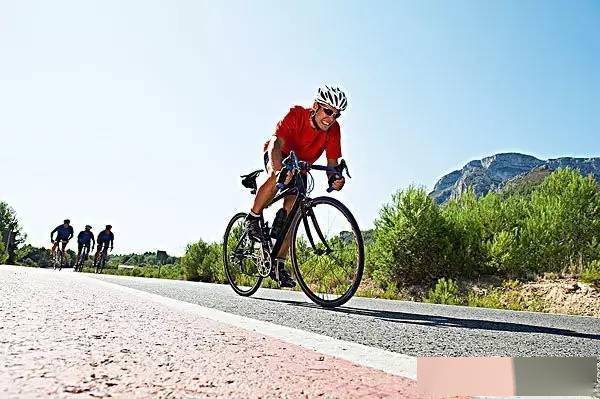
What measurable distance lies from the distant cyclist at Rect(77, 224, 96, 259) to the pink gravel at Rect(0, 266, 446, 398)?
1823 cm

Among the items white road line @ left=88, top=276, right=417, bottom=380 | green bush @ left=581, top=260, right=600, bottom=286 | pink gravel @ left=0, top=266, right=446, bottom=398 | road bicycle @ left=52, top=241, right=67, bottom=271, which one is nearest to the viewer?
pink gravel @ left=0, top=266, right=446, bottom=398

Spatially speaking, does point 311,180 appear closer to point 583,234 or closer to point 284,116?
point 284,116

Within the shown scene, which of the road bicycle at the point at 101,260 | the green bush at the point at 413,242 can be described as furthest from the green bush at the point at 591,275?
the road bicycle at the point at 101,260

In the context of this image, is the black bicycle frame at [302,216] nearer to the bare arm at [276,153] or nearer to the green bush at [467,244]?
the bare arm at [276,153]

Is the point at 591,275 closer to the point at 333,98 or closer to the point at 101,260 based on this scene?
the point at 333,98

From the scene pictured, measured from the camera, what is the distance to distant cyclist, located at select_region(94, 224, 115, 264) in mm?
19672

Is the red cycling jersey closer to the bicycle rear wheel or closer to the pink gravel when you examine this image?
the bicycle rear wheel

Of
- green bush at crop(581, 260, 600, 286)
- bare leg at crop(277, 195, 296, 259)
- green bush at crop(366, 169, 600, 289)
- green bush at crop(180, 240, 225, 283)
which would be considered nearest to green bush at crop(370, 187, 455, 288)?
green bush at crop(366, 169, 600, 289)

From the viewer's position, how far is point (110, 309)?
3.02 meters

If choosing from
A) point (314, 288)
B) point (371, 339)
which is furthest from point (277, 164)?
point (371, 339)

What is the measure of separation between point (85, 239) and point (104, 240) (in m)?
0.67

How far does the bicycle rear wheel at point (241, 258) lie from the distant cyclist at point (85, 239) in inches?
579

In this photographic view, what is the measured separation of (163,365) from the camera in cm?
145

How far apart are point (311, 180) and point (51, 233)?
17.5 meters
